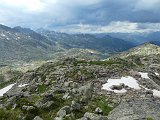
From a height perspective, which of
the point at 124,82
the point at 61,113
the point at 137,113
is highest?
the point at 137,113

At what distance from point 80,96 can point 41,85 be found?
44240mm

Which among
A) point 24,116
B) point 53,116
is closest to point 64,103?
point 53,116

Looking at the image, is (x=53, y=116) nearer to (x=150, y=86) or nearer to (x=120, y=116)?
(x=120, y=116)

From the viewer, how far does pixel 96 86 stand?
78000 mm

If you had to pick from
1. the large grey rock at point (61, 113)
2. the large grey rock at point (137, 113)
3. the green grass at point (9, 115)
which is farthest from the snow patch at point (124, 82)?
the green grass at point (9, 115)

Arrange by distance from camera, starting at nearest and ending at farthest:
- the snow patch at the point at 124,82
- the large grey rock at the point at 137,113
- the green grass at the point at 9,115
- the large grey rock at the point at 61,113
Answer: the large grey rock at the point at 137,113 → the green grass at the point at 9,115 → the large grey rock at the point at 61,113 → the snow patch at the point at 124,82

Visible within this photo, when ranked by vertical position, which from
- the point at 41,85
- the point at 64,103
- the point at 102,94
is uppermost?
the point at 64,103

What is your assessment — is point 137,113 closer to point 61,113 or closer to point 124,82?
point 61,113

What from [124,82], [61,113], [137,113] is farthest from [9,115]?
[124,82]

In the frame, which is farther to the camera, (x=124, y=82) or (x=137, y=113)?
(x=124, y=82)

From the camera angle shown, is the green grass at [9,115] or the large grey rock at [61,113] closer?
the green grass at [9,115]

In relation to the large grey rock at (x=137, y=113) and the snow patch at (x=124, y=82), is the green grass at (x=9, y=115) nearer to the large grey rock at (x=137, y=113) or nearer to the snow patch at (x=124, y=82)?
the large grey rock at (x=137, y=113)

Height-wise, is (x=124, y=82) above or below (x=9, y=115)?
below

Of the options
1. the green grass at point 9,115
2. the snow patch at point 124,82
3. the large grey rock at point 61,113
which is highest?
the green grass at point 9,115
